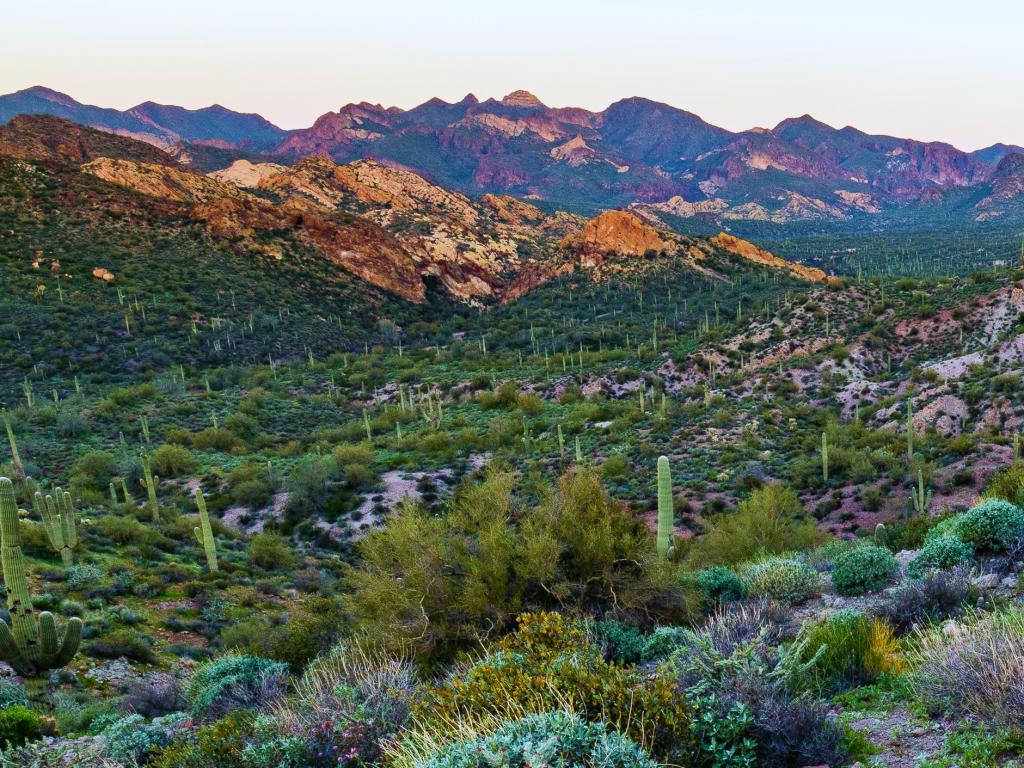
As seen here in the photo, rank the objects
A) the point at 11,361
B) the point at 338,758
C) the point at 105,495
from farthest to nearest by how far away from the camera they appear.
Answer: the point at 11,361 < the point at 105,495 < the point at 338,758

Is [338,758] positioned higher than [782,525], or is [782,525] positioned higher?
[338,758]

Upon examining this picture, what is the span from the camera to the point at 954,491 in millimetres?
19312

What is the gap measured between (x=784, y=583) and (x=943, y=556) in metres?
1.89

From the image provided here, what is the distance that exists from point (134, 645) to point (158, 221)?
6626 cm

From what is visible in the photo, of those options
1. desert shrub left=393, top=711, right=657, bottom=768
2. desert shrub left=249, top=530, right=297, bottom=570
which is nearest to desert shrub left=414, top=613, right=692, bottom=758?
desert shrub left=393, top=711, right=657, bottom=768

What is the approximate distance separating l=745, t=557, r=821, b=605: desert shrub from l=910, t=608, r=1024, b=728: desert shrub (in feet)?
11.0

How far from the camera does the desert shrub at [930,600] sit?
6605mm

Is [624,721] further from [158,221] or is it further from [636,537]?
[158,221]

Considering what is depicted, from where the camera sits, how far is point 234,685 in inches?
298

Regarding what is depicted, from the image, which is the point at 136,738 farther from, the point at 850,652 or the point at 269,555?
the point at 269,555

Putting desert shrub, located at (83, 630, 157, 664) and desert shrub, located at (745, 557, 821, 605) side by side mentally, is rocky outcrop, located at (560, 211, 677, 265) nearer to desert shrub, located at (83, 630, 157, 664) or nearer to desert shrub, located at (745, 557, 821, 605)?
desert shrub, located at (83, 630, 157, 664)

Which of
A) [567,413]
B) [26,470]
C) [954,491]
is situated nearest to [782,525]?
[954,491]

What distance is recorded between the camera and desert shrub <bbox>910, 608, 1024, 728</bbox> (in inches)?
159

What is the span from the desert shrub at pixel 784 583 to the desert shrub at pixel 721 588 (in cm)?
14
